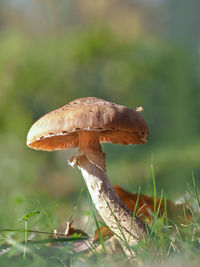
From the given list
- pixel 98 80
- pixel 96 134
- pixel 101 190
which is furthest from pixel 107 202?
pixel 98 80

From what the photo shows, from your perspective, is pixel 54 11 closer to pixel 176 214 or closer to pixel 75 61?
pixel 75 61

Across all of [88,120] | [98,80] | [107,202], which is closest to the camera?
[88,120]

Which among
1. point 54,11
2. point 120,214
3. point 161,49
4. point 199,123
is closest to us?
point 120,214

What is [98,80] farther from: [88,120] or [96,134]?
[88,120]

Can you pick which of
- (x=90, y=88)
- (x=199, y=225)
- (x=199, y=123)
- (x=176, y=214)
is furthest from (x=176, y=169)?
(x=199, y=225)

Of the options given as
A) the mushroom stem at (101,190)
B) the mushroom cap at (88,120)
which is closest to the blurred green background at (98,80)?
the mushroom stem at (101,190)

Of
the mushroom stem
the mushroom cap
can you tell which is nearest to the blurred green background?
the mushroom stem

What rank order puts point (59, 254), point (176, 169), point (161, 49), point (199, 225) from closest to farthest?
point (59, 254) → point (199, 225) → point (176, 169) → point (161, 49)

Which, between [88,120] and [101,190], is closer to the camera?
[88,120]
